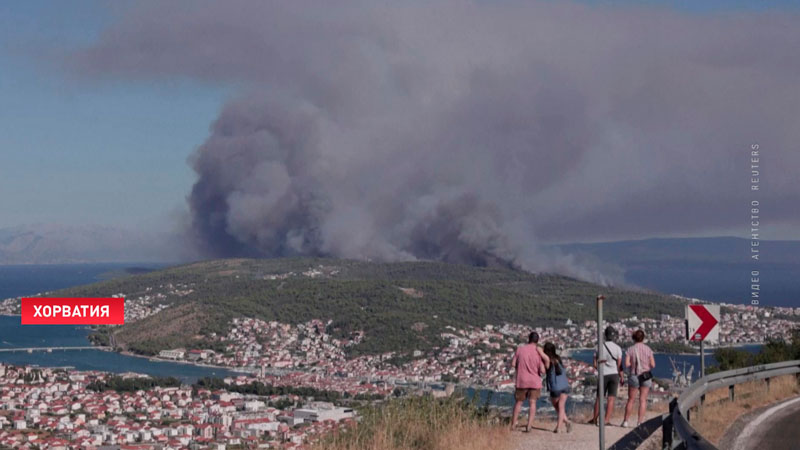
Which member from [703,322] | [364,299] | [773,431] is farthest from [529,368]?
[364,299]

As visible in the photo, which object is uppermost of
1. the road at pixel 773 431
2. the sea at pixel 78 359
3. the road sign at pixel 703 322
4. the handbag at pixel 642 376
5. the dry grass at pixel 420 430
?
the road sign at pixel 703 322

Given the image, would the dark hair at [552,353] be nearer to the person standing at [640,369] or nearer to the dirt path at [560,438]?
the dirt path at [560,438]

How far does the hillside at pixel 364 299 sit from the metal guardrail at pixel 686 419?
103 ft

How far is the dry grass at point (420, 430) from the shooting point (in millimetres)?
8305

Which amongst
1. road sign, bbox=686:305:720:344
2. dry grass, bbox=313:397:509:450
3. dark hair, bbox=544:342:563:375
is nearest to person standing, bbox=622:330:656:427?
dark hair, bbox=544:342:563:375

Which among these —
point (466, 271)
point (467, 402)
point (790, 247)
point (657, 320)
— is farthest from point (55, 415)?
point (790, 247)

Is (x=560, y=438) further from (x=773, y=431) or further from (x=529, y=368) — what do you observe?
(x=773, y=431)

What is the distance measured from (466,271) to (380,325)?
896 inches

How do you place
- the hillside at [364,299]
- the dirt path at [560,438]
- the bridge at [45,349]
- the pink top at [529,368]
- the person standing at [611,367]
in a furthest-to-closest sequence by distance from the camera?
the hillside at [364,299]
the bridge at [45,349]
the person standing at [611,367]
the pink top at [529,368]
the dirt path at [560,438]

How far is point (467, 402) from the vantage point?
10047mm

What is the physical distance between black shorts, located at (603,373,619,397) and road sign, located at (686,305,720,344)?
2340 mm

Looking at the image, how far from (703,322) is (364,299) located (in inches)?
1761

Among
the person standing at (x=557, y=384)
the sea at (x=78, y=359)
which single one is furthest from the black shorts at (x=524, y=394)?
the sea at (x=78, y=359)

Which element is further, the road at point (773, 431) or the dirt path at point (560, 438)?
the road at point (773, 431)
